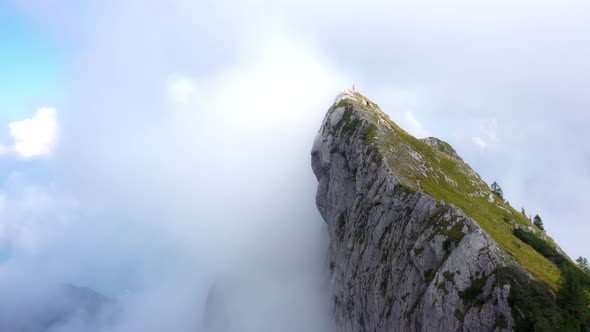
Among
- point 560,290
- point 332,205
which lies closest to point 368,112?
point 332,205

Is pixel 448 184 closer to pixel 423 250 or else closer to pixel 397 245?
pixel 397 245

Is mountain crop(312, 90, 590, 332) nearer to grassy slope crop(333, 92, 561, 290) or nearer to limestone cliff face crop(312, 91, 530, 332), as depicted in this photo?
limestone cliff face crop(312, 91, 530, 332)

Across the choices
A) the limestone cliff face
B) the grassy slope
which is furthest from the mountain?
the grassy slope

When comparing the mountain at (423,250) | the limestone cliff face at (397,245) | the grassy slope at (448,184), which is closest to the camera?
the mountain at (423,250)

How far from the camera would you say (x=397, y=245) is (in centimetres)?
6519

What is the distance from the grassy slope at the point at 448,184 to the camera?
2111 inches

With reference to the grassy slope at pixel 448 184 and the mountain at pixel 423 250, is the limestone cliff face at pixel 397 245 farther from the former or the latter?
the grassy slope at pixel 448 184

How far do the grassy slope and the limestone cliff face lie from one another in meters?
0.51

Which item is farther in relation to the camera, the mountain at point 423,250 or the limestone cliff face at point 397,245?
the limestone cliff face at point 397,245

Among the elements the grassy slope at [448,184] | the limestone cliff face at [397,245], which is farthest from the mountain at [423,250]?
the grassy slope at [448,184]

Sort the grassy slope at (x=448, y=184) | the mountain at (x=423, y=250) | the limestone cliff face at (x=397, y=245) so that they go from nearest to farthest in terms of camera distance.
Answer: the mountain at (x=423, y=250) → the limestone cliff face at (x=397, y=245) → the grassy slope at (x=448, y=184)

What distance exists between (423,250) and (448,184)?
26.6 meters

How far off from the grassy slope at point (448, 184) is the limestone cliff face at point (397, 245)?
51 centimetres

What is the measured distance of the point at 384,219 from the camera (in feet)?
233
